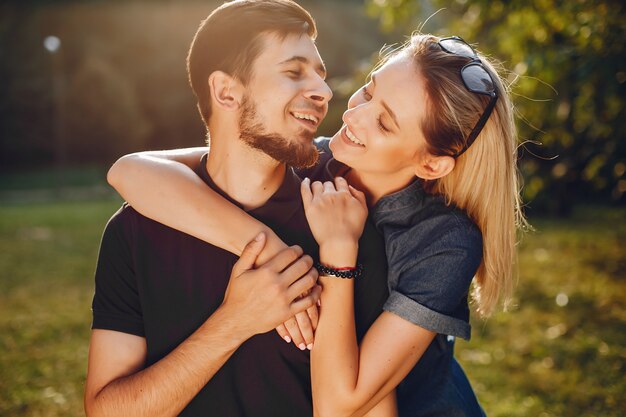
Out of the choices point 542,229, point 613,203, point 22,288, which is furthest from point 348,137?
point 613,203

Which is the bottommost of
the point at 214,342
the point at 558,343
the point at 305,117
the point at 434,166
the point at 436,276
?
the point at 558,343

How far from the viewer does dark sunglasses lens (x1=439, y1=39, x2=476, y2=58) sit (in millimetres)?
2441

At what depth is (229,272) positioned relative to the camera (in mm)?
2254

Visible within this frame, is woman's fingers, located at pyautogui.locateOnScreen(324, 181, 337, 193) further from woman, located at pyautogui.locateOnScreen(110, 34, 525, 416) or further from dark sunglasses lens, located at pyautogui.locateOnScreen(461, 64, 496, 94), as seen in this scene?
dark sunglasses lens, located at pyautogui.locateOnScreen(461, 64, 496, 94)

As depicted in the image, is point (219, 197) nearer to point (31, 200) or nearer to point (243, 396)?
point (243, 396)

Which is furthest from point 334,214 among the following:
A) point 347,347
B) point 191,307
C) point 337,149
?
point 191,307

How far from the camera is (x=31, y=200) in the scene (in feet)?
67.4

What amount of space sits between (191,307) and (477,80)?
1.36m

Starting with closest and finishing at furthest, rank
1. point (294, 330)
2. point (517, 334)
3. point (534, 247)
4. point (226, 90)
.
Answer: point (294, 330) → point (226, 90) → point (517, 334) → point (534, 247)

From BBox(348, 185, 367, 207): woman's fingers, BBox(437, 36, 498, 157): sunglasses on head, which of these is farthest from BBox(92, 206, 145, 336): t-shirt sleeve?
BBox(437, 36, 498, 157): sunglasses on head

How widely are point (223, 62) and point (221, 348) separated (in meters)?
1.22

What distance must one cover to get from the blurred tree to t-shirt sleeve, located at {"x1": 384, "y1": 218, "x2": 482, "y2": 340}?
212cm

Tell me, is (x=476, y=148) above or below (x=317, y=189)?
above

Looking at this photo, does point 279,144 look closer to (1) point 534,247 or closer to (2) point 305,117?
(2) point 305,117
